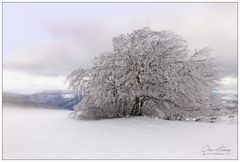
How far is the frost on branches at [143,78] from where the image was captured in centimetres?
1285

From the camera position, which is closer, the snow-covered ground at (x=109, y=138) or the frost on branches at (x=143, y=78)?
the snow-covered ground at (x=109, y=138)

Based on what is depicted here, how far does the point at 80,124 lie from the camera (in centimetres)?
1130

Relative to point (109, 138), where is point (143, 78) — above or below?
above

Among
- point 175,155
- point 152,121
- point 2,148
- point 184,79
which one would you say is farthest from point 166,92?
point 2,148

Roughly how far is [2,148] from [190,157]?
4.37 metres

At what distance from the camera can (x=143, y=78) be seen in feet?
42.9

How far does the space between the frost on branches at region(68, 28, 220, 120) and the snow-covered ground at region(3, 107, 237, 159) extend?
1.34m

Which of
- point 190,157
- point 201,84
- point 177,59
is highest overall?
point 177,59

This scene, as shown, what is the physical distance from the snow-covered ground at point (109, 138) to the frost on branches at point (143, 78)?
134cm

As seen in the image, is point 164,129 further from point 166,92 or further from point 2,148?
point 2,148

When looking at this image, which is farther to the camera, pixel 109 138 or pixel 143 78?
pixel 143 78

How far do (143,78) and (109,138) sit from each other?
4407 mm

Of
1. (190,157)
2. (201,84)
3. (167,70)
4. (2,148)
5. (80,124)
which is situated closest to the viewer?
(190,157)

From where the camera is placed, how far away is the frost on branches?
12852 millimetres
